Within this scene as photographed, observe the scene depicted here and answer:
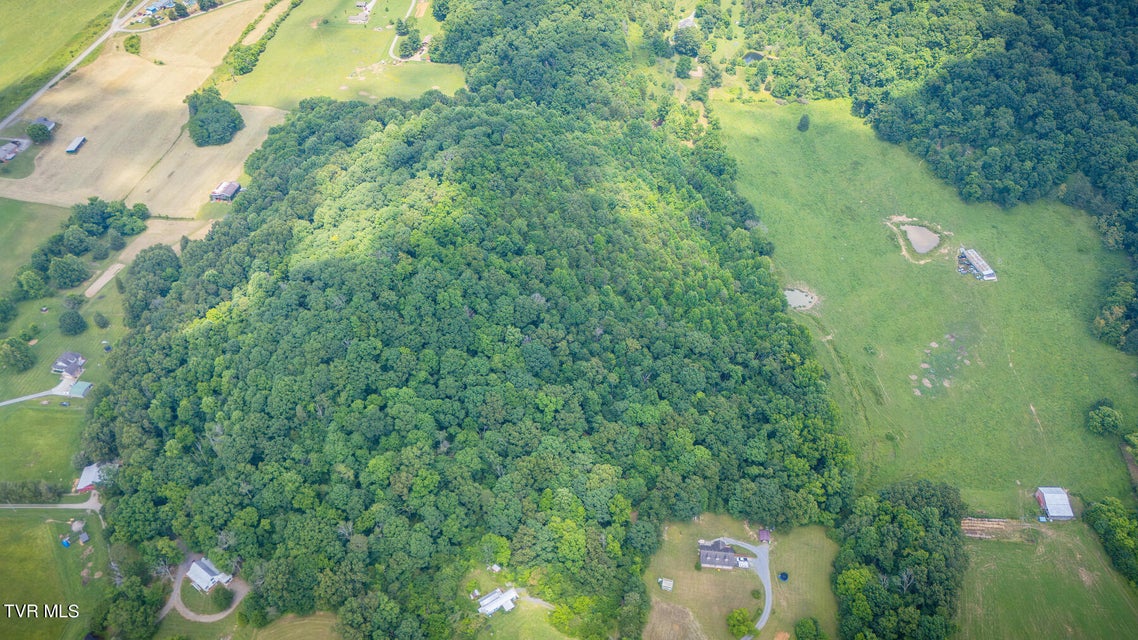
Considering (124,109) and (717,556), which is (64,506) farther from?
(124,109)

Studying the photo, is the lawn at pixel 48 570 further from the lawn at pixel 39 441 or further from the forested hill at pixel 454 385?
the lawn at pixel 39 441

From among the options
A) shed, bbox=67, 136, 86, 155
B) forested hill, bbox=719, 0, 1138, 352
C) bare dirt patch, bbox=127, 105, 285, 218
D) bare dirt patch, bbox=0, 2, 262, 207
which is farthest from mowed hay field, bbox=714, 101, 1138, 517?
shed, bbox=67, 136, 86, 155

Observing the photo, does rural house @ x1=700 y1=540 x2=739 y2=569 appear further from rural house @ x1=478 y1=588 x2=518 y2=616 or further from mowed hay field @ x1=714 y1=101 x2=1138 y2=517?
mowed hay field @ x1=714 y1=101 x2=1138 y2=517

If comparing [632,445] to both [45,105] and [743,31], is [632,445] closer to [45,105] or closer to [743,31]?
[743,31]

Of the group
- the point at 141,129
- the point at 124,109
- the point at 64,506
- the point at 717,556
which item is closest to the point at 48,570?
the point at 64,506

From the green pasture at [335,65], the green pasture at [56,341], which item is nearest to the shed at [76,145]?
the green pasture at [335,65]
